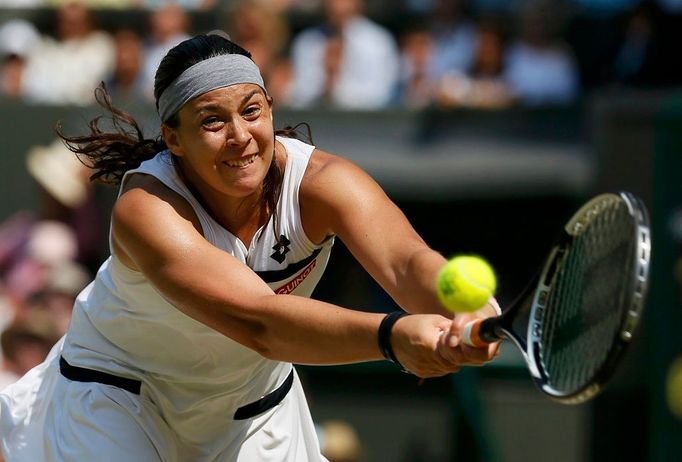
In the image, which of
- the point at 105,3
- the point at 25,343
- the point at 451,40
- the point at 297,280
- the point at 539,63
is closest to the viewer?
the point at 297,280

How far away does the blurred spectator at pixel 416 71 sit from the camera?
1017 cm

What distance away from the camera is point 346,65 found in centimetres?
1028

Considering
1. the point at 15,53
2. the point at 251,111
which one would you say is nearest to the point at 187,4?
the point at 15,53

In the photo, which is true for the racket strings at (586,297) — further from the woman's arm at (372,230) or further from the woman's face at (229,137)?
the woman's face at (229,137)

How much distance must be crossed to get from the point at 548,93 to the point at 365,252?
5754 millimetres

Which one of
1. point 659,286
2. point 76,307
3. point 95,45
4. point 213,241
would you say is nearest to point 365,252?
point 213,241

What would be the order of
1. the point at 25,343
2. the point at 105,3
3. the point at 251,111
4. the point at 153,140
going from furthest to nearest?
the point at 105,3 < the point at 25,343 < the point at 153,140 < the point at 251,111

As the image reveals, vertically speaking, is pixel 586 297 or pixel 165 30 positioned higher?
pixel 586 297

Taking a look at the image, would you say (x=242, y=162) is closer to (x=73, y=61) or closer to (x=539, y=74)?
(x=539, y=74)

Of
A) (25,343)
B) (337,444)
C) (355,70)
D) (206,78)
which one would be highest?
(206,78)

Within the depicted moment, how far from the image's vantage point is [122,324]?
4.65 metres

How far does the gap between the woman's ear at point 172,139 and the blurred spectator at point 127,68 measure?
6.31 m

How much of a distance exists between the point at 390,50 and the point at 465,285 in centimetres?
676

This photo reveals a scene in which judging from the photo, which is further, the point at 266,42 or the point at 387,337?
the point at 266,42
